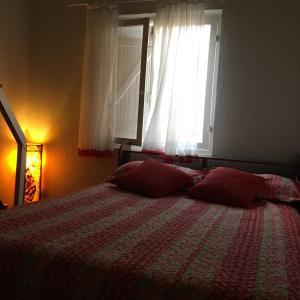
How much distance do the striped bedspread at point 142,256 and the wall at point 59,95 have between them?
1.65 m

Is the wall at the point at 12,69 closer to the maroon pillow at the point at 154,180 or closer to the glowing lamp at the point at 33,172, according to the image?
the glowing lamp at the point at 33,172

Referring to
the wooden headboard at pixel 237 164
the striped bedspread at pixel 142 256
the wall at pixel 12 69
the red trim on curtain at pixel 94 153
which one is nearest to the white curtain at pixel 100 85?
the red trim on curtain at pixel 94 153

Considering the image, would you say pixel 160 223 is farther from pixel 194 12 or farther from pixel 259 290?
pixel 194 12

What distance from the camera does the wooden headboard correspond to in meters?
2.64

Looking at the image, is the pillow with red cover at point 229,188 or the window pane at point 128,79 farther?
the window pane at point 128,79

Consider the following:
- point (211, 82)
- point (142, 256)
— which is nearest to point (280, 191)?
point (211, 82)

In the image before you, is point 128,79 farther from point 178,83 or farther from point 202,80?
point 202,80

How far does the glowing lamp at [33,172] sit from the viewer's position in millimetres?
3211

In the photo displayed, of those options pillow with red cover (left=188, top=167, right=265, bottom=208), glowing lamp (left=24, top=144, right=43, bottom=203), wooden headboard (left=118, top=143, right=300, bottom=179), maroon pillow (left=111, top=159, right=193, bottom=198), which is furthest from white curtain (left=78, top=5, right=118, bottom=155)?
pillow with red cover (left=188, top=167, right=265, bottom=208)

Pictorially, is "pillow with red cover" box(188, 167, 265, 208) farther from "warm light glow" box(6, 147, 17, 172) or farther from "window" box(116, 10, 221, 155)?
"warm light glow" box(6, 147, 17, 172)

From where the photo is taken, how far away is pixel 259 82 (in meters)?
2.74

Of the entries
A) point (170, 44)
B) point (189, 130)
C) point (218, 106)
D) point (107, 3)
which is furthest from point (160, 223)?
point (107, 3)

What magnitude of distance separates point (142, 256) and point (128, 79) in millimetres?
2233

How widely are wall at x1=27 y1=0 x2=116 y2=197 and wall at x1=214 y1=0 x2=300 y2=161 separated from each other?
126 centimetres
